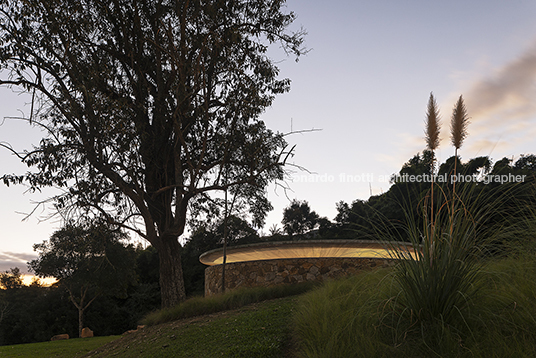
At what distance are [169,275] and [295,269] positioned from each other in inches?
133

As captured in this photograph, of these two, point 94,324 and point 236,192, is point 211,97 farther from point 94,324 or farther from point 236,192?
point 94,324

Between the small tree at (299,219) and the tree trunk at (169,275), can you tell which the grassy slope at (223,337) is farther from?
the small tree at (299,219)

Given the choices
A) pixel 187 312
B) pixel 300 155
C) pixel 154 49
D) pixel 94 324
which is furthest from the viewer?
pixel 94 324

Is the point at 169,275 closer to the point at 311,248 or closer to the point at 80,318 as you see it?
the point at 311,248

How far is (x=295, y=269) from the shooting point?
9.77 meters

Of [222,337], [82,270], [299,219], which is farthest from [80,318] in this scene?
[222,337]

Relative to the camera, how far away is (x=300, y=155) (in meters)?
8.85

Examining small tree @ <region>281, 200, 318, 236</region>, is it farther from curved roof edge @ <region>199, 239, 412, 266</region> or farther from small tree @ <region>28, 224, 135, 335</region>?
curved roof edge @ <region>199, 239, 412, 266</region>

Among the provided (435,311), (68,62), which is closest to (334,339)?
(435,311)

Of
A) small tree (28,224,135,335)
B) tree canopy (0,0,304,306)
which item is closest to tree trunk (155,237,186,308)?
tree canopy (0,0,304,306)

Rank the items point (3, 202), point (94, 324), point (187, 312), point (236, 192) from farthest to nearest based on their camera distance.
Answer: point (94, 324)
point (236, 192)
point (3, 202)
point (187, 312)

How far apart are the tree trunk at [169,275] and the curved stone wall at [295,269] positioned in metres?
1.72

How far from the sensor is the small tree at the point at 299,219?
36.1 metres

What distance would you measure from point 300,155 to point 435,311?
20.2ft
